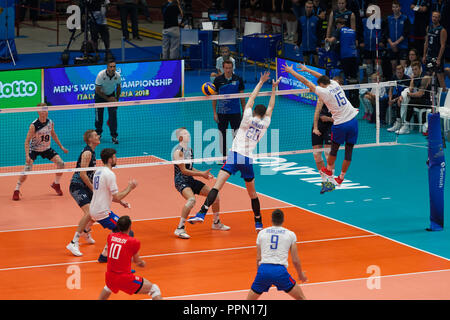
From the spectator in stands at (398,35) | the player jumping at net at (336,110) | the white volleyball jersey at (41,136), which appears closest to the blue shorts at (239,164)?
the player jumping at net at (336,110)

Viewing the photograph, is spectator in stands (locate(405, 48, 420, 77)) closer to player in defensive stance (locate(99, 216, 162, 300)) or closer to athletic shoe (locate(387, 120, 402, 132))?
athletic shoe (locate(387, 120, 402, 132))

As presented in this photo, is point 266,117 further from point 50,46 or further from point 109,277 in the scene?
point 50,46

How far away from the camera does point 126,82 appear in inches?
1092

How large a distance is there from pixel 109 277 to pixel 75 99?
1526 cm

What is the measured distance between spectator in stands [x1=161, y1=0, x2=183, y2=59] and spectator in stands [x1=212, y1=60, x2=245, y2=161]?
444 inches

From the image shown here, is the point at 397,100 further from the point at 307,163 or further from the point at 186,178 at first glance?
the point at 186,178

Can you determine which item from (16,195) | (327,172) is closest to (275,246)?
(327,172)

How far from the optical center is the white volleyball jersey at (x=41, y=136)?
62.8ft

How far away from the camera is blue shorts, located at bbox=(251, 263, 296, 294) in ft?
39.0

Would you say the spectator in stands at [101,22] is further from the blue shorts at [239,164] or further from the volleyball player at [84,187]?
the blue shorts at [239,164]

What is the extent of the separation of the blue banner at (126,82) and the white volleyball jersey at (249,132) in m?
11.5

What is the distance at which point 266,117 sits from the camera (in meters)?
16.0

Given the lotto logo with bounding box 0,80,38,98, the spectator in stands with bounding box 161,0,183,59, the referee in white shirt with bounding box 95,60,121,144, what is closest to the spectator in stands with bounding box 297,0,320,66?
the spectator in stands with bounding box 161,0,183,59
